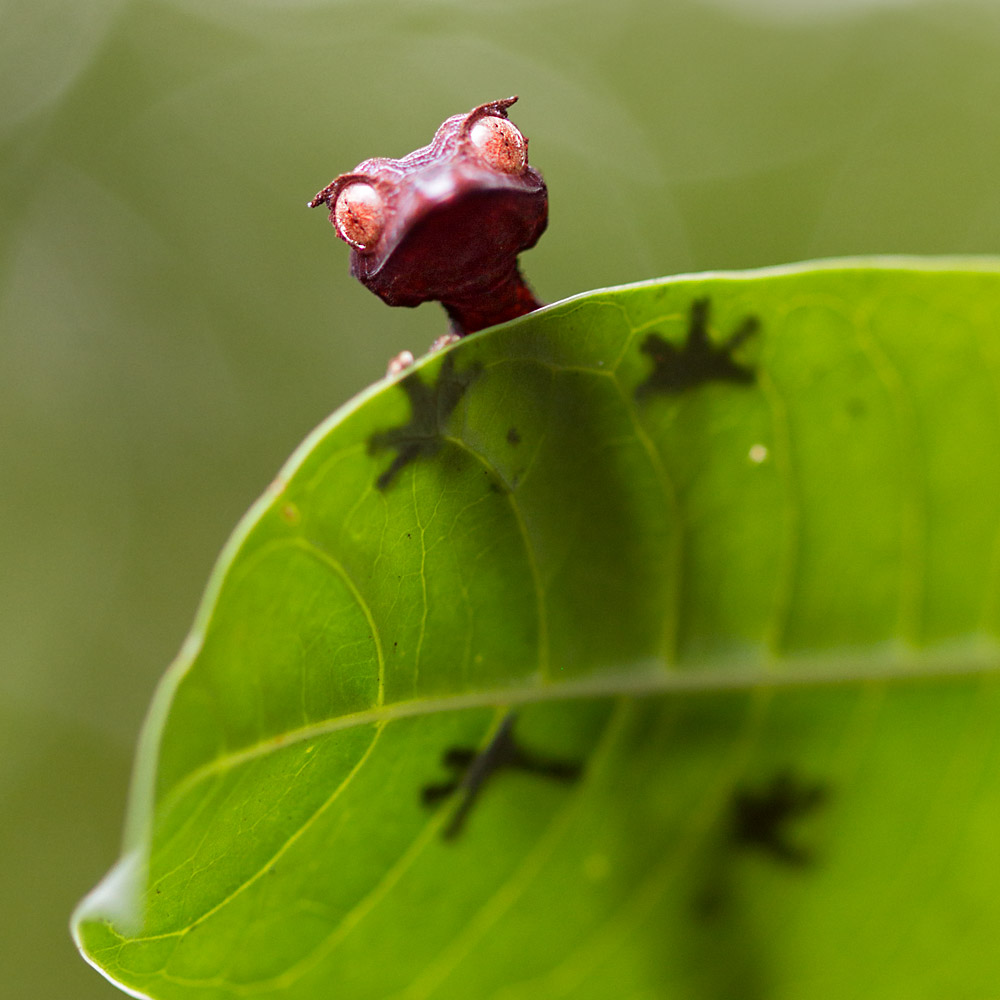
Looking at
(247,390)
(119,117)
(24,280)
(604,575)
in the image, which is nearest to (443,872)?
(604,575)

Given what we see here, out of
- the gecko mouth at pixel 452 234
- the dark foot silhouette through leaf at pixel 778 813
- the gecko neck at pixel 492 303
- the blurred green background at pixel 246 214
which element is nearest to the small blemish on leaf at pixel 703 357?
the dark foot silhouette through leaf at pixel 778 813

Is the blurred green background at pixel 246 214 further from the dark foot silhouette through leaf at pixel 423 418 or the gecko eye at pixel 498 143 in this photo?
the dark foot silhouette through leaf at pixel 423 418

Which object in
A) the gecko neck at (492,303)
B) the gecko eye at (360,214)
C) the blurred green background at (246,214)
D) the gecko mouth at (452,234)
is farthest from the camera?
the blurred green background at (246,214)

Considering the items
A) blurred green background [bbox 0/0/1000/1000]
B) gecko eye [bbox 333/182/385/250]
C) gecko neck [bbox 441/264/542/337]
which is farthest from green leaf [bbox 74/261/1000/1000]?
blurred green background [bbox 0/0/1000/1000]

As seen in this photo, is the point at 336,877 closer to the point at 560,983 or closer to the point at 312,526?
the point at 560,983

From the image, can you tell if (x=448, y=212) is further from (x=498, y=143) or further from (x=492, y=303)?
(x=492, y=303)
